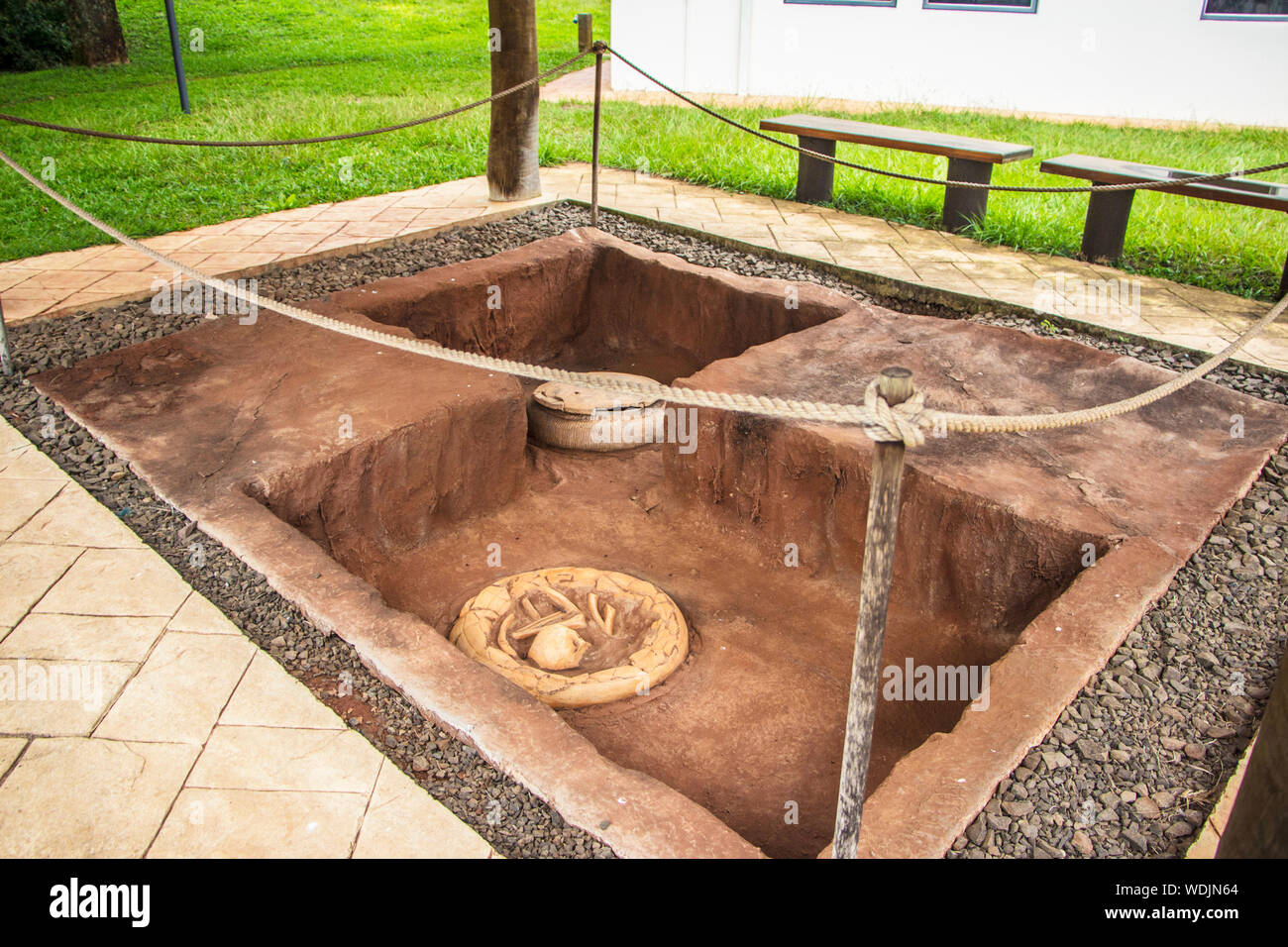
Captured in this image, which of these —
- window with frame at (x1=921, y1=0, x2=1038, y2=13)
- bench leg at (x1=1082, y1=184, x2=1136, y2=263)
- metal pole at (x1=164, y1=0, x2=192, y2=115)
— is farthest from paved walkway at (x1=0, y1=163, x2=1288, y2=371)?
window with frame at (x1=921, y1=0, x2=1038, y2=13)

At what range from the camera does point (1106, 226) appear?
20.2 ft

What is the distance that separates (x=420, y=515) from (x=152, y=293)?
228cm

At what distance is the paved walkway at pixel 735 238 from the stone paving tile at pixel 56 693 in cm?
297

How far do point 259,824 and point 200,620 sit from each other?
911mm

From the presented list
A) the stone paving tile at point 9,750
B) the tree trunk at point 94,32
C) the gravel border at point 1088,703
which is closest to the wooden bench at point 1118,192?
the gravel border at point 1088,703

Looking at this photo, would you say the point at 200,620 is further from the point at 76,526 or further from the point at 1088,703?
the point at 1088,703

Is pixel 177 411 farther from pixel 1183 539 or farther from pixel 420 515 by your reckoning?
pixel 1183 539

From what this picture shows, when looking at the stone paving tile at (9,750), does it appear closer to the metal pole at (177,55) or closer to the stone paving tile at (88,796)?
the stone paving tile at (88,796)

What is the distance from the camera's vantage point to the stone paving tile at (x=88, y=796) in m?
2.18

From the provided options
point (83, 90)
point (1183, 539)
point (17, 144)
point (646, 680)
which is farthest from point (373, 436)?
point (83, 90)

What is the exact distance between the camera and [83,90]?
1184cm

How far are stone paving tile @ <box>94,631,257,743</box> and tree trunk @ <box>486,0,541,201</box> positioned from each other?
4.88 m

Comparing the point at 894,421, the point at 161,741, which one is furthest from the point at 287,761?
the point at 894,421

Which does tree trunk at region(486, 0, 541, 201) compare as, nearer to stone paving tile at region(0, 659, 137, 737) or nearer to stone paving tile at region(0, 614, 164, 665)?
stone paving tile at region(0, 614, 164, 665)
